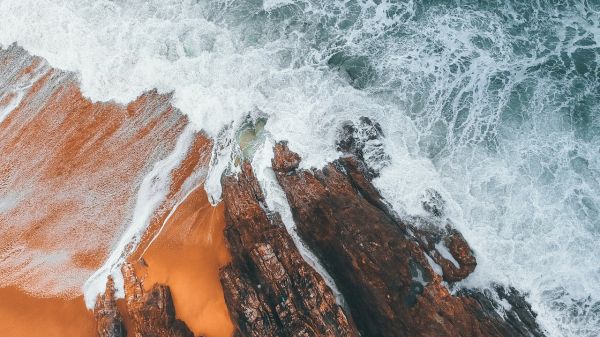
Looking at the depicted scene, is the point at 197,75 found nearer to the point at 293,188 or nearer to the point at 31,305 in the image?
the point at 293,188

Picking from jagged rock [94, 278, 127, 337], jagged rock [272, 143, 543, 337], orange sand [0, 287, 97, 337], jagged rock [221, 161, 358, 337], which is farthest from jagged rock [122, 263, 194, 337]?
jagged rock [272, 143, 543, 337]

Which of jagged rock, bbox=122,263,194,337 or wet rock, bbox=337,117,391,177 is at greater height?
wet rock, bbox=337,117,391,177

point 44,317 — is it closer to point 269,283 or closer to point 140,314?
point 140,314

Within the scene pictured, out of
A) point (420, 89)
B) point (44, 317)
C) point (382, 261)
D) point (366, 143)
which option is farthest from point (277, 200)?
point (44, 317)

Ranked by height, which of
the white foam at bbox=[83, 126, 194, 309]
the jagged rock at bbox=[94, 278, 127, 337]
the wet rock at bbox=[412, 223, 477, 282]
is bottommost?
the wet rock at bbox=[412, 223, 477, 282]

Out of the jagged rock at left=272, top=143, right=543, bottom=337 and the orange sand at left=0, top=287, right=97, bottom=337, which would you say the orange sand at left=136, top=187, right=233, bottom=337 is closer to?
the orange sand at left=0, top=287, right=97, bottom=337
